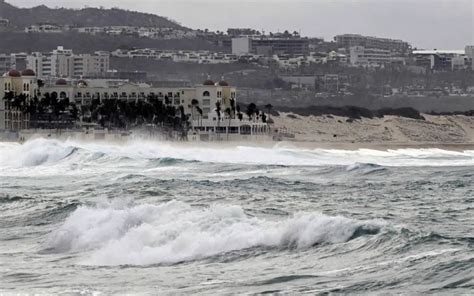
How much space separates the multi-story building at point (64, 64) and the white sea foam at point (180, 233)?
13750cm

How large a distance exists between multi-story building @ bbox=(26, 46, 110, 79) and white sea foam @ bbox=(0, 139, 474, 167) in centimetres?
8038

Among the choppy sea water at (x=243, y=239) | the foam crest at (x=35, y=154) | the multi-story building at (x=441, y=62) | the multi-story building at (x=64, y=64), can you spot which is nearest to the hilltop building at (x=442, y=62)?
the multi-story building at (x=441, y=62)

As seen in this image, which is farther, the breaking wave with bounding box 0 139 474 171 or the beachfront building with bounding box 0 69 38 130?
the beachfront building with bounding box 0 69 38 130

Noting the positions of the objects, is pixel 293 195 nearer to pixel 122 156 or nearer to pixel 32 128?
pixel 122 156

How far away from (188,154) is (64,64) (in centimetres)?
9908

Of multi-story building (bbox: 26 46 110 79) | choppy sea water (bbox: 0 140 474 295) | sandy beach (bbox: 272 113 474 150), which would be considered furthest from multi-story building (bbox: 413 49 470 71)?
choppy sea water (bbox: 0 140 474 295)

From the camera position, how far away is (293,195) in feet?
94.7

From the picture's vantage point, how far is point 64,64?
531 ft

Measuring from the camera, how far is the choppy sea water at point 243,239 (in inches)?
633

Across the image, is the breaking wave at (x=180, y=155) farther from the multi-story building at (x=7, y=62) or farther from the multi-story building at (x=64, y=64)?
the multi-story building at (x=7, y=62)

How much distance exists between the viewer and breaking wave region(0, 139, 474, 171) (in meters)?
53.4

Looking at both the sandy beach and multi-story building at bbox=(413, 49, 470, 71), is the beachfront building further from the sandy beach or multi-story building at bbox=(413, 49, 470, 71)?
multi-story building at bbox=(413, 49, 470, 71)

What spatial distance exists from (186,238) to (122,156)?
35517 mm

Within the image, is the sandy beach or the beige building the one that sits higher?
the beige building
